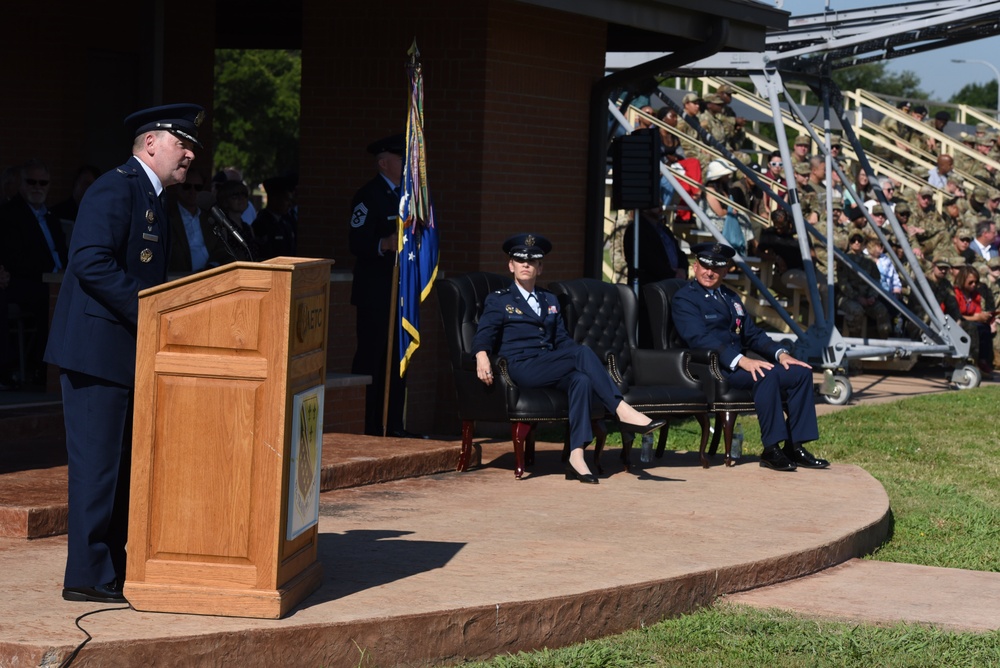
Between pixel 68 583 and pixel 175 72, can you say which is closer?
pixel 68 583

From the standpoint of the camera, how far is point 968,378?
Result: 648 inches

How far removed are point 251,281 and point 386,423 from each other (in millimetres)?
4741

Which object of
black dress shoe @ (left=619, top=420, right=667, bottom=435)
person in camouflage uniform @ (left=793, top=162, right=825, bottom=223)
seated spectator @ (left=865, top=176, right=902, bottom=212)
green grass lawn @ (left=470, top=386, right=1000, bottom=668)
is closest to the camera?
green grass lawn @ (left=470, top=386, right=1000, bottom=668)

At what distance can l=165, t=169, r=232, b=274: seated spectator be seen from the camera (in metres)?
9.70

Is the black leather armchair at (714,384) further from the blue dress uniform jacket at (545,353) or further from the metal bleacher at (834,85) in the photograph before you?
the metal bleacher at (834,85)

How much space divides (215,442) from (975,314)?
1453 cm

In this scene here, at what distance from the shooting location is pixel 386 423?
9.88 metres

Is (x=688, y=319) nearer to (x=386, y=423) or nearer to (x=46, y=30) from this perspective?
(x=386, y=423)

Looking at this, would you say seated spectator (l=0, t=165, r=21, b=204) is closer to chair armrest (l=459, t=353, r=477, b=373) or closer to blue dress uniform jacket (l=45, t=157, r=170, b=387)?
chair armrest (l=459, t=353, r=477, b=373)

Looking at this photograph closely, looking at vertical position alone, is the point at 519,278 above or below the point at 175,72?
below

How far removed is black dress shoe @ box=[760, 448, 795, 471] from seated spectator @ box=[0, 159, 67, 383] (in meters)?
4.75

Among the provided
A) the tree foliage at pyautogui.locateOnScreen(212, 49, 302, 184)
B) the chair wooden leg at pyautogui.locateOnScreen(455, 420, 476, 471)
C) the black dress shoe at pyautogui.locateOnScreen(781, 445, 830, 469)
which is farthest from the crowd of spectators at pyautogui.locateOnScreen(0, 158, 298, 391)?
the tree foliage at pyautogui.locateOnScreen(212, 49, 302, 184)

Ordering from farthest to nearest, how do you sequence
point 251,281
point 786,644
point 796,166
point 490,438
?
point 796,166, point 490,438, point 786,644, point 251,281

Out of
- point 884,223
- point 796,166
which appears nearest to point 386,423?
point 796,166
